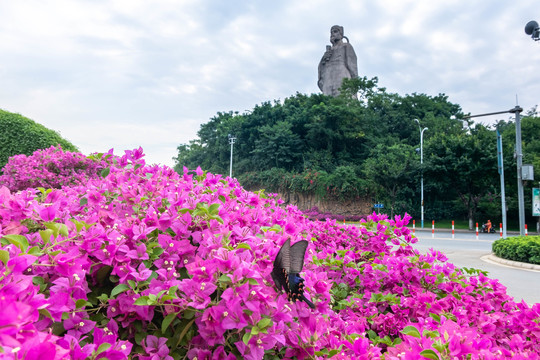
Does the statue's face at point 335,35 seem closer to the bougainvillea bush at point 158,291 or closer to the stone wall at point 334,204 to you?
the stone wall at point 334,204

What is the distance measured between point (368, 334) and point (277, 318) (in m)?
0.97

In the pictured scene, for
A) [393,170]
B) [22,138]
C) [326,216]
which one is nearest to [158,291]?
[22,138]

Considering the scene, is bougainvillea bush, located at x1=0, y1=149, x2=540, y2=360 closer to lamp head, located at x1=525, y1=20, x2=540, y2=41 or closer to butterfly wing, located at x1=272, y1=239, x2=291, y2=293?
butterfly wing, located at x1=272, y1=239, x2=291, y2=293

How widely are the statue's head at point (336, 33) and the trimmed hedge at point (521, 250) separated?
1144 inches

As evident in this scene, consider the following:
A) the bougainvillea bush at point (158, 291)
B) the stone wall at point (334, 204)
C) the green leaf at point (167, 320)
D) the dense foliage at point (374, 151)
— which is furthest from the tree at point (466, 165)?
the green leaf at point (167, 320)

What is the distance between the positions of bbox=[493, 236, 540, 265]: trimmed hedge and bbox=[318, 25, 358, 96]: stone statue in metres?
26.7

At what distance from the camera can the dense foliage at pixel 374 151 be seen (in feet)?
74.0

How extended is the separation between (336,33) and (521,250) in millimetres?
30019

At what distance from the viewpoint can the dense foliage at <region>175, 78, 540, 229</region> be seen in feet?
74.0

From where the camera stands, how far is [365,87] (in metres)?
33.0

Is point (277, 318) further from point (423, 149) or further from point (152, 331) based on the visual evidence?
point (423, 149)

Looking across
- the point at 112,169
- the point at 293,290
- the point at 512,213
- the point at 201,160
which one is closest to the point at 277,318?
the point at 293,290

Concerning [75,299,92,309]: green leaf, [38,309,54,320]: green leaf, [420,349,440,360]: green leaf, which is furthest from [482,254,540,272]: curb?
[38,309,54,320]: green leaf

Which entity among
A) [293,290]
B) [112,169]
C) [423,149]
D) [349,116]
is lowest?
[293,290]
